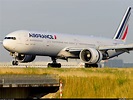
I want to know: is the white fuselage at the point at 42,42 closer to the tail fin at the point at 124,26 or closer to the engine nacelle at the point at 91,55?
the engine nacelle at the point at 91,55

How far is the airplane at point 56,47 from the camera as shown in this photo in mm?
53562

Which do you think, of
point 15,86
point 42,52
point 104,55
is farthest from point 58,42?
point 15,86

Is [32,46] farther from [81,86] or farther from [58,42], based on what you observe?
[81,86]

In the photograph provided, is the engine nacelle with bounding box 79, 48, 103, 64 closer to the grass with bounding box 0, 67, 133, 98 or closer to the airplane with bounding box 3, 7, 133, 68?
the airplane with bounding box 3, 7, 133, 68

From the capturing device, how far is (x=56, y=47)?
187 ft

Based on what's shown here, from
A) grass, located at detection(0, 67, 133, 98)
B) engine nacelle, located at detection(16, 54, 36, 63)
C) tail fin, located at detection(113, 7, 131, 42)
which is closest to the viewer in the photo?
grass, located at detection(0, 67, 133, 98)

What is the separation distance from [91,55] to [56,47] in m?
4.60

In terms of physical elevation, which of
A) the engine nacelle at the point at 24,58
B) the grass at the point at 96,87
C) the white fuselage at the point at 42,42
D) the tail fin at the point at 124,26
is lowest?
the grass at the point at 96,87

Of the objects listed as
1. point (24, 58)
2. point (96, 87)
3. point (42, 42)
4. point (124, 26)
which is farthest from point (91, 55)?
point (96, 87)

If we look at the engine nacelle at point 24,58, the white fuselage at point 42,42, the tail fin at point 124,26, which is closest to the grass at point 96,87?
the white fuselage at point 42,42

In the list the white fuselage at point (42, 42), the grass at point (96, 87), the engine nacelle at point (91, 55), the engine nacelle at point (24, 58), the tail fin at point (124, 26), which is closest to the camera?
the grass at point (96, 87)

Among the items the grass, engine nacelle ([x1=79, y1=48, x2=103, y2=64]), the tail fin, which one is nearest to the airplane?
engine nacelle ([x1=79, y1=48, x2=103, y2=64])

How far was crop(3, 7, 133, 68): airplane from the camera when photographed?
53.6 meters

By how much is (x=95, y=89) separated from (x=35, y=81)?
14.6 ft
